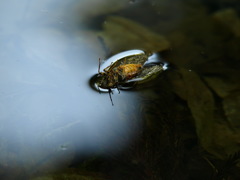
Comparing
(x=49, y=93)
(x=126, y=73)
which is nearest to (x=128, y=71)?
(x=126, y=73)

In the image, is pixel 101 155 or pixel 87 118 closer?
pixel 101 155

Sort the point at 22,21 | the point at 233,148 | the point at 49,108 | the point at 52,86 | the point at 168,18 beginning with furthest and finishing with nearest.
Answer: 1. the point at 168,18
2. the point at 22,21
3. the point at 52,86
4. the point at 49,108
5. the point at 233,148

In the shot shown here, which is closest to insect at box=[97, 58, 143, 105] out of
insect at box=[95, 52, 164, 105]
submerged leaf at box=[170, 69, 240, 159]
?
insect at box=[95, 52, 164, 105]

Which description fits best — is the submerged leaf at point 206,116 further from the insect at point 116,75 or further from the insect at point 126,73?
the insect at point 116,75

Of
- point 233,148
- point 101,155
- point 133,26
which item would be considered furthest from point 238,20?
point 101,155

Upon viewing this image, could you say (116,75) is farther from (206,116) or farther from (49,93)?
(206,116)

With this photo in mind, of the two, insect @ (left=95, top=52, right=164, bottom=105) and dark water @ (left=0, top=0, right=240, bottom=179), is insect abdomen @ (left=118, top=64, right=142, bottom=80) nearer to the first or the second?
insect @ (left=95, top=52, right=164, bottom=105)

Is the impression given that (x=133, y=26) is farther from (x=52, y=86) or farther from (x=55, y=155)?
(x=55, y=155)
